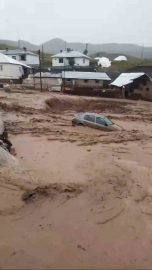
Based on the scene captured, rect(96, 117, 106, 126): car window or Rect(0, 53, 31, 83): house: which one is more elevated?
Rect(0, 53, 31, 83): house

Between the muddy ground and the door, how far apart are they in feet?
1.79

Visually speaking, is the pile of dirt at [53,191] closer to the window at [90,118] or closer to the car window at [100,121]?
the car window at [100,121]

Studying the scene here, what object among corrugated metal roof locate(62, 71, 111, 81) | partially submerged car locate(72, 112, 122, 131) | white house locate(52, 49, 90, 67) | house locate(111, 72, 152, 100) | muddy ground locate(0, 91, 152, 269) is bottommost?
muddy ground locate(0, 91, 152, 269)

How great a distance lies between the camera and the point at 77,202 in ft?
26.3

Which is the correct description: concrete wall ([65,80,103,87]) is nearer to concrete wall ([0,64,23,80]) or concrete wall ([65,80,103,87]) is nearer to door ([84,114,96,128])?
concrete wall ([0,64,23,80])

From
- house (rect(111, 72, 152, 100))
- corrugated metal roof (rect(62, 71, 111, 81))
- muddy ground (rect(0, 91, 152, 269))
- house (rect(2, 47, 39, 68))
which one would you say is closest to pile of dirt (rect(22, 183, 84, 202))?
muddy ground (rect(0, 91, 152, 269))

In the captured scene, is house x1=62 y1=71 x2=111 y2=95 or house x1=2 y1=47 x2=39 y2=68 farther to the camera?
house x1=2 y1=47 x2=39 y2=68

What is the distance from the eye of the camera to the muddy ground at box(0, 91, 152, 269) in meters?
5.87

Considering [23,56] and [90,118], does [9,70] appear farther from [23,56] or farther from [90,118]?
[90,118]

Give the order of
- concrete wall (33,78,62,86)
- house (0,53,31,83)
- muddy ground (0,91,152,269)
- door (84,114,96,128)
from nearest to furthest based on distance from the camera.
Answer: muddy ground (0,91,152,269) → door (84,114,96,128) → concrete wall (33,78,62,86) → house (0,53,31,83)

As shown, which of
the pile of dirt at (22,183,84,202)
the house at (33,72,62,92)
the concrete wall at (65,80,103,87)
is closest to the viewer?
the pile of dirt at (22,183,84,202)

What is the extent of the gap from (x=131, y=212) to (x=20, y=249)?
3731mm

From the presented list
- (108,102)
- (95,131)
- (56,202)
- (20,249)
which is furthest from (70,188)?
(108,102)

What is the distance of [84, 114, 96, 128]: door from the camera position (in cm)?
1627
